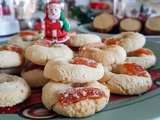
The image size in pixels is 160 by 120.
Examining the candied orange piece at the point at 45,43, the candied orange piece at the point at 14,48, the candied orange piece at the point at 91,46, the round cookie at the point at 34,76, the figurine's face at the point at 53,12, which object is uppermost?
the figurine's face at the point at 53,12

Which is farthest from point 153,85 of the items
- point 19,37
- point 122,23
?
point 122,23

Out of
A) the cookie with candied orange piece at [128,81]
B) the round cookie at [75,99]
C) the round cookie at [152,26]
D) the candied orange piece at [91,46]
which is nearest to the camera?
the round cookie at [75,99]

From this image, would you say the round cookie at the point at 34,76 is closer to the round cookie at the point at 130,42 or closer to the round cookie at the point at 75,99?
the round cookie at the point at 75,99

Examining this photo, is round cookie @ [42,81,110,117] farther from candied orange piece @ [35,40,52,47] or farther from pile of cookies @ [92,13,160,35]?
pile of cookies @ [92,13,160,35]

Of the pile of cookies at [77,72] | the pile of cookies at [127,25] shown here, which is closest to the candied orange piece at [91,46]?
the pile of cookies at [77,72]

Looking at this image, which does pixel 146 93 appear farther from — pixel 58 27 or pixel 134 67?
pixel 58 27

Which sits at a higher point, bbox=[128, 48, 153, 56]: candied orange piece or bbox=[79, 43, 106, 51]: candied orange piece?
bbox=[79, 43, 106, 51]: candied orange piece

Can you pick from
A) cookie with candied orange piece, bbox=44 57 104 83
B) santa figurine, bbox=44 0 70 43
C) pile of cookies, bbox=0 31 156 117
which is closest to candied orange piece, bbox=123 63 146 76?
pile of cookies, bbox=0 31 156 117
